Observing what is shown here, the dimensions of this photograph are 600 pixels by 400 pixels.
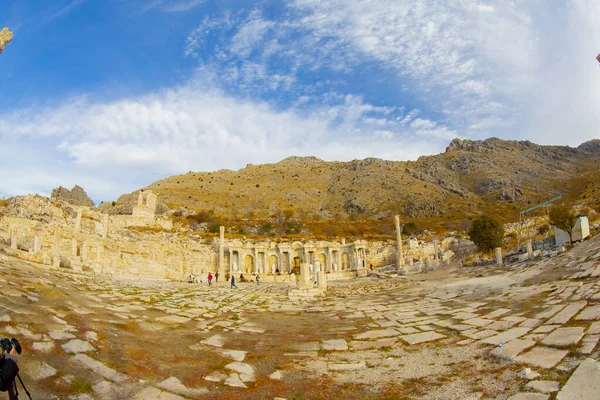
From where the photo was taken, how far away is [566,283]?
12.9m

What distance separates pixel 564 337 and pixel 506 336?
1.16 m

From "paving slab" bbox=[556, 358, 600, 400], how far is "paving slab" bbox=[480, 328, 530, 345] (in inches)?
85.8

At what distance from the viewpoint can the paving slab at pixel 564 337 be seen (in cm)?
665

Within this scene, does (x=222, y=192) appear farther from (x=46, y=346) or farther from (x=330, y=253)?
(x=46, y=346)

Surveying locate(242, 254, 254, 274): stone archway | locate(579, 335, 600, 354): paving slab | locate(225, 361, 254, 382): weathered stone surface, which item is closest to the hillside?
locate(242, 254, 254, 274): stone archway

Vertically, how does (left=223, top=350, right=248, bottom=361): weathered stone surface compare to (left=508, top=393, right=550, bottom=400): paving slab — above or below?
below

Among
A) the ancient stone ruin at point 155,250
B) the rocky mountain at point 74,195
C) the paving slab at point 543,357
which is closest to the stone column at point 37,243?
the ancient stone ruin at point 155,250

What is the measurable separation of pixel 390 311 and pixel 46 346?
10.3 metres

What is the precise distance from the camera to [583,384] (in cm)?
495

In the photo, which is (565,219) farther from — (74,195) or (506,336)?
(74,195)

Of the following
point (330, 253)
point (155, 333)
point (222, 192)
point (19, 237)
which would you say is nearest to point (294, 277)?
point (330, 253)

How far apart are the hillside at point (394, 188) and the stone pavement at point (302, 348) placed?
204 ft

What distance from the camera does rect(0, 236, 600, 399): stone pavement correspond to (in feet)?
18.3

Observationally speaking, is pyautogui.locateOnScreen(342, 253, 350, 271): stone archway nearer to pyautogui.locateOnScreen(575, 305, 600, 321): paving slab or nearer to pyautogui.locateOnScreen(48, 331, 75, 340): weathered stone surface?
pyautogui.locateOnScreen(575, 305, 600, 321): paving slab
